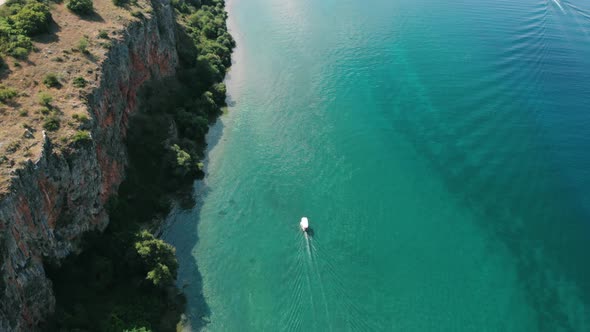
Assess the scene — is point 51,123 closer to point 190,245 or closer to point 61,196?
point 61,196

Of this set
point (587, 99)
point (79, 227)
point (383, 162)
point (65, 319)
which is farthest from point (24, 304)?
point (587, 99)

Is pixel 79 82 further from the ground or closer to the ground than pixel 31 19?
closer to the ground

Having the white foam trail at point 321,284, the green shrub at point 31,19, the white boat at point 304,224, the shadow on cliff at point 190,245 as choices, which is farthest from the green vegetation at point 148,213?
the white boat at point 304,224

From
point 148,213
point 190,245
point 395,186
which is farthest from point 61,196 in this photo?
point 395,186

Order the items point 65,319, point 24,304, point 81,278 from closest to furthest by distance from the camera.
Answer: point 24,304 < point 65,319 < point 81,278

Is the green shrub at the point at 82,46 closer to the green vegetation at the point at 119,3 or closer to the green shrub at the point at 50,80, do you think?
the green shrub at the point at 50,80

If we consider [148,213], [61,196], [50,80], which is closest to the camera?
[61,196]

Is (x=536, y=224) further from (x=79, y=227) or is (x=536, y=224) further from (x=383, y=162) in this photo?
(x=79, y=227)

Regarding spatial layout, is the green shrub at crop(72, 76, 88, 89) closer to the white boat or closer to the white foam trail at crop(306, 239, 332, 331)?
the white boat
